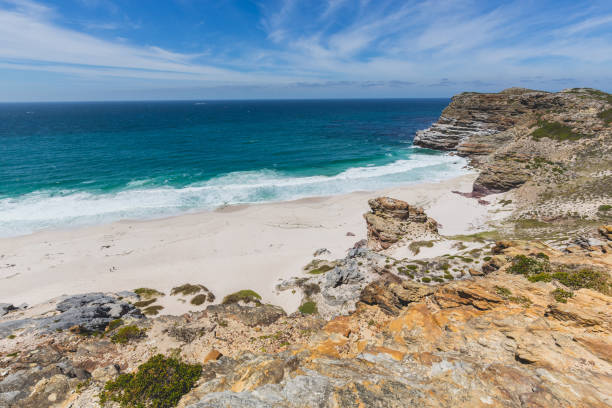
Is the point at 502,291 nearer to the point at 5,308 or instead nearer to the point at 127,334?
the point at 127,334

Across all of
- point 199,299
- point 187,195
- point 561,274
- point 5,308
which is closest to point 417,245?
point 561,274

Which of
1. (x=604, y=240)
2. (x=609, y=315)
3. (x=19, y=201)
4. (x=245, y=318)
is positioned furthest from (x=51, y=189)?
(x=604, y=240)

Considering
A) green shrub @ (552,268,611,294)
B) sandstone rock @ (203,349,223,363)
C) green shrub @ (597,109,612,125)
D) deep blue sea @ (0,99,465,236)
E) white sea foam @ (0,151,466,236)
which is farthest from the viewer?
green shrub @ (597,109,612,125)

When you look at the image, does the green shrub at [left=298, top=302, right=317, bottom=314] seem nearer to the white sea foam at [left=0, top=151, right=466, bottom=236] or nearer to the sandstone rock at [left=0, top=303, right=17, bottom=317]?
the sandstone rock at [left=0, top=303, right=17, bottom=317]

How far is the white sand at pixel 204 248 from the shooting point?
979 inches

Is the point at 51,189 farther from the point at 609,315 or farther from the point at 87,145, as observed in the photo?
the point at 609,315

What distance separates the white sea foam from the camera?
124 feet

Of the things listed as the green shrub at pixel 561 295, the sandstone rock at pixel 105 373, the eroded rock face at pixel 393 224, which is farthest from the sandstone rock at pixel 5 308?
the green shrub at pixel 561 295

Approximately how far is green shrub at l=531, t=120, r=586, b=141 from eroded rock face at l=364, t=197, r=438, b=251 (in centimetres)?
4427

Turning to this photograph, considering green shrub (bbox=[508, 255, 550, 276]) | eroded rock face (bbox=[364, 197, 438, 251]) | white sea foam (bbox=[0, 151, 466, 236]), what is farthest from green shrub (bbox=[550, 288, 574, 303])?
white sea foam (bbox=[0, 151, 466, 236])

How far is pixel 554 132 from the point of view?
5300 centimetres

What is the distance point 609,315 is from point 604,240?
13022 millimetres

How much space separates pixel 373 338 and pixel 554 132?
216 feet

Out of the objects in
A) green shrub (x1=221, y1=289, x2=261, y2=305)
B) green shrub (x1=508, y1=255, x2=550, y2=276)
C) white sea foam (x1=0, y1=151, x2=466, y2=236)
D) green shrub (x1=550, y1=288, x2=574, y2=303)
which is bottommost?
green shrub (x1=221, y1=289, x2=261, y2=305)
